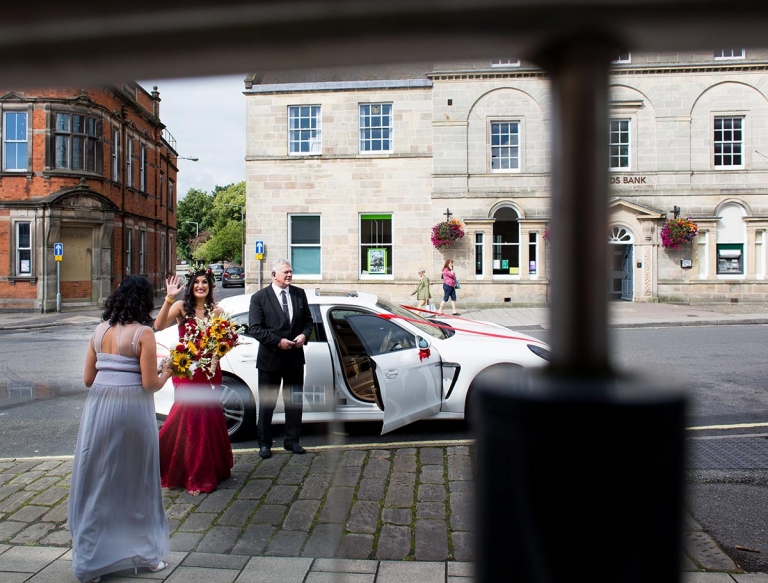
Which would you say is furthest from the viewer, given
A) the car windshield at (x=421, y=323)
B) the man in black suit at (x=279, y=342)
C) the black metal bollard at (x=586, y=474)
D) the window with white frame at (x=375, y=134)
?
the window with white frame at (x=375, y=134)

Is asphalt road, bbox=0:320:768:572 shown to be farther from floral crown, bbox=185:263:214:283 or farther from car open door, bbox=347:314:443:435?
floral crown, bbox=185:263:214:283

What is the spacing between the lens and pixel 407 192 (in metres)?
22.4

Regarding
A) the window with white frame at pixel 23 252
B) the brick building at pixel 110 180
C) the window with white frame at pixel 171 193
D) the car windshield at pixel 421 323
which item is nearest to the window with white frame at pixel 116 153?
the brick building at pixel 110 180

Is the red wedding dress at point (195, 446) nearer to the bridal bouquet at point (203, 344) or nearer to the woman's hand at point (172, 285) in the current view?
the bridal bouquet at point (203, 344)

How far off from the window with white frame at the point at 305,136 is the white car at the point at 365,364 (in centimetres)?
1653

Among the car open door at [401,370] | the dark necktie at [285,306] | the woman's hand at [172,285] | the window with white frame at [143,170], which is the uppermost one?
the window with white frame at [143,170]

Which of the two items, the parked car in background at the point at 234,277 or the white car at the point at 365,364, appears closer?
the white car at the point at 365,364

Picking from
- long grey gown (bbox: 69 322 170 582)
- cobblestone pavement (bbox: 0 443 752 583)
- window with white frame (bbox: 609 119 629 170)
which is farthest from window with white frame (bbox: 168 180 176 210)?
long grey gown (bbox: 69 322 170 582)

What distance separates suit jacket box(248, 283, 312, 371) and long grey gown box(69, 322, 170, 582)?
193cm

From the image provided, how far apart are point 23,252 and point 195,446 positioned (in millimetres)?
22240

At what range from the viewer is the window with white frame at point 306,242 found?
2262cm

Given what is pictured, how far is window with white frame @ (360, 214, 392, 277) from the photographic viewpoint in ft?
74.1

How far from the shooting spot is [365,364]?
6637 millimetres

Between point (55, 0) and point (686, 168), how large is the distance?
1444 cm
